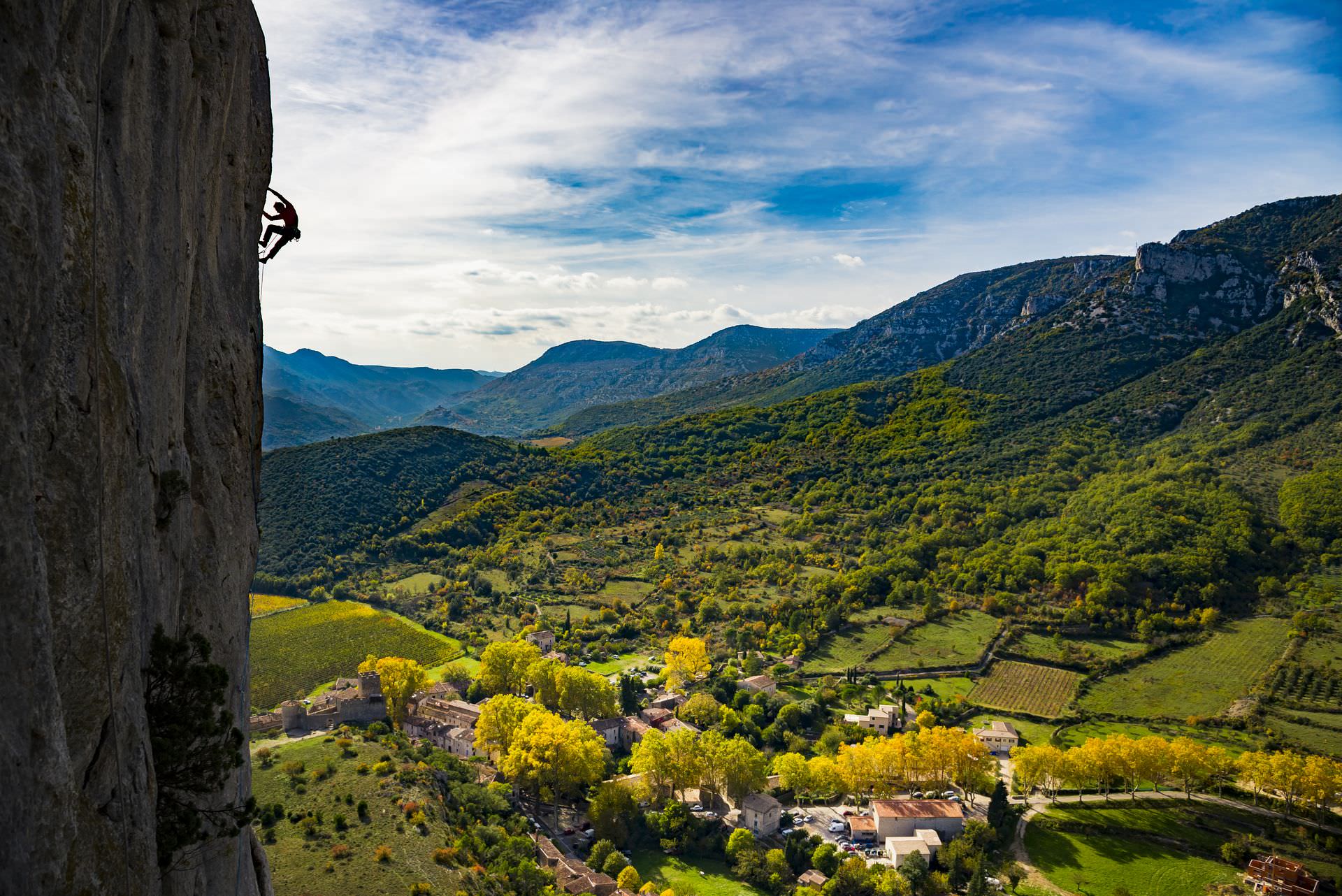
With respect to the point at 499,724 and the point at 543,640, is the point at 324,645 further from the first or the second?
the point at 499,724

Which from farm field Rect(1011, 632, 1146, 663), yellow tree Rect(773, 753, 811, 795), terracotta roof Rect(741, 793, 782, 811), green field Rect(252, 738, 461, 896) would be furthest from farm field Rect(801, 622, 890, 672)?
green field Rect(252, 738, 461, 896)

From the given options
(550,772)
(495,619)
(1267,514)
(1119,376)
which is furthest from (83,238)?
(1119,376)

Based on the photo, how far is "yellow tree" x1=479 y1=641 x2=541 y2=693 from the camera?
58812 mm

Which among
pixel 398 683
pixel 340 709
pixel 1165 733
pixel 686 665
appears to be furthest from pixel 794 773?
pixel 340 709

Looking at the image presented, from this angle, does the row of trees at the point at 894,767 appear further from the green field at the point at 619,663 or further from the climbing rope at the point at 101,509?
the climbing rope at the point at 101,509

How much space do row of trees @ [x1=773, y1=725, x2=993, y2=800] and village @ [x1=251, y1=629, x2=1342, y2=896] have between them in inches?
3.4

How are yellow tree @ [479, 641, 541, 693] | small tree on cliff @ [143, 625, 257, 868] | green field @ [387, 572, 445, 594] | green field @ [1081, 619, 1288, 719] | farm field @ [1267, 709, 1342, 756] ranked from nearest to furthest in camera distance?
small tree on cliff @ [143, 625, 257, 868]
farm field @ [1267, 709, 1342, 756]
green field @ [1081, 619, 1288, 719]
yellow tree @ [479, 641, 541, 693]
green field @ [387, 572, 445, 594]

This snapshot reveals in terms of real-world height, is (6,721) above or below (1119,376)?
below

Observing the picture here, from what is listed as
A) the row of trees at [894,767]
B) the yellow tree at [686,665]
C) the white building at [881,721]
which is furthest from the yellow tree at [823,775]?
the yellow tree at [686,665]

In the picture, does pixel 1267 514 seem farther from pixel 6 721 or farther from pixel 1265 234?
pixel 6 721

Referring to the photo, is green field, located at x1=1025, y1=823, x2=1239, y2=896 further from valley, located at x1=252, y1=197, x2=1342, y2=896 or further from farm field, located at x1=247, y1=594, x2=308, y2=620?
farm field, located at x1=247, y1=594, x2=308, y2=620

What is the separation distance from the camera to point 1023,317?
178 meters

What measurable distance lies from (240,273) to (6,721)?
10115mm

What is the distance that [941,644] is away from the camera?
71188mm
